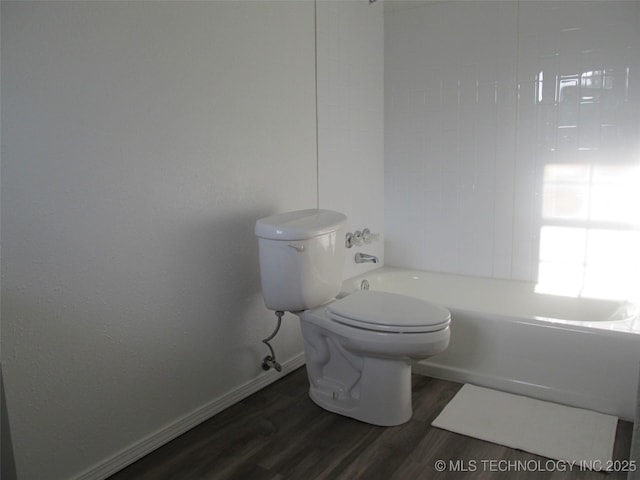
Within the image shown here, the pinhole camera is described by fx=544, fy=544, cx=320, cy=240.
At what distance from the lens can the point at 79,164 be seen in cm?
172

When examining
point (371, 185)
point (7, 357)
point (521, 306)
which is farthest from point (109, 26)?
A: point (521, 306)

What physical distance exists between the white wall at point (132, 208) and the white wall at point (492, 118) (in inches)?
40.5

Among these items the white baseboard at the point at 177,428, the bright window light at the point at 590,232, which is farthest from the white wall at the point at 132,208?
the bright window light at the point at 590,232

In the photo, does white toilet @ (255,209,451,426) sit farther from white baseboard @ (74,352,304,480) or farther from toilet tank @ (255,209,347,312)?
white baseboard @ (74,352,304,480)

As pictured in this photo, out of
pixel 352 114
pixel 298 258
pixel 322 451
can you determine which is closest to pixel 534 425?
pixel 322 451

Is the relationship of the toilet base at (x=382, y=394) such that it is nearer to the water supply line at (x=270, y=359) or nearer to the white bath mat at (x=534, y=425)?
the white bath mat at (x=534, y=425)

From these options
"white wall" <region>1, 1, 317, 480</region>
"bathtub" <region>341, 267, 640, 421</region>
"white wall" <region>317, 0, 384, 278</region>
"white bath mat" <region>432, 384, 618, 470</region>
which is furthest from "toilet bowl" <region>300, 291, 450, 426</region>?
"white wall" <region>317, 0, 384, 278</region>

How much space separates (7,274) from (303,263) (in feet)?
3.48

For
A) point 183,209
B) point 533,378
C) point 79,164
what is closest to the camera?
point 79,164

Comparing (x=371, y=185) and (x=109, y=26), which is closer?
(x=109, y=26)

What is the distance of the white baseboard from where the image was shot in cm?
187

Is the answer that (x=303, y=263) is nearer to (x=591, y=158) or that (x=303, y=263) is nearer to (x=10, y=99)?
(x=10, y=99)

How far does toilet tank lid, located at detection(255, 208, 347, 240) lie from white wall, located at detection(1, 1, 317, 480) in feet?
0.63

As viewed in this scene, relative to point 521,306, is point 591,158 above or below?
above
